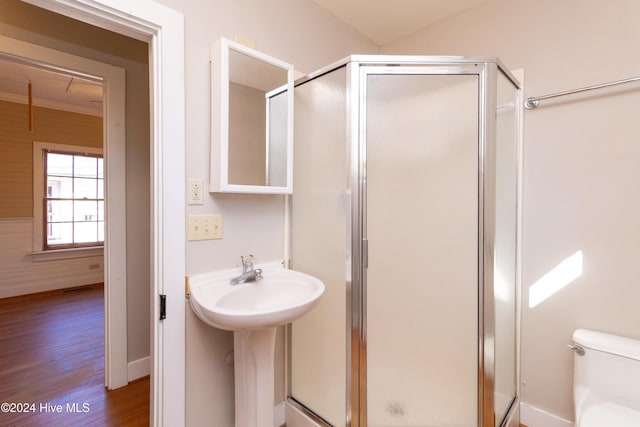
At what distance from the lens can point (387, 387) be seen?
1.51 metres

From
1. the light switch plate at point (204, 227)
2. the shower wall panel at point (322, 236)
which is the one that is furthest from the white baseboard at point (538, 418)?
the light switch plate at point (204, 227)

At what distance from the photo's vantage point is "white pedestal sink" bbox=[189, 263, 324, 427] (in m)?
1.28

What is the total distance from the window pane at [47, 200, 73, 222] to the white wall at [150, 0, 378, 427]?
4427mm

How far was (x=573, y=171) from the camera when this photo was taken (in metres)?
1.61

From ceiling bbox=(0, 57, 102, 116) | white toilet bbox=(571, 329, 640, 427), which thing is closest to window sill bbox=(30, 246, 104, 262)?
ceiling bbox=(0, 57, 102, 116)

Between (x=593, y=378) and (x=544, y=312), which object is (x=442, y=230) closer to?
(x=544, y=312)

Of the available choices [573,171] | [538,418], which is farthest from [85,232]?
[573,171]

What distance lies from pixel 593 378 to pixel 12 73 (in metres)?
5.41

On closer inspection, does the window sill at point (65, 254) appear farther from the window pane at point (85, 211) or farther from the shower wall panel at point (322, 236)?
the shower wall panel at point (322, 236)

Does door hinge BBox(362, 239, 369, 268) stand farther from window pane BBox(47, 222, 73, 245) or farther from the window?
window pane BBox(47, 222, 73, 245)

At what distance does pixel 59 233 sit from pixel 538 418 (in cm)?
→ 587

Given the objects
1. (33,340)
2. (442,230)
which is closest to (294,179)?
(442,230)

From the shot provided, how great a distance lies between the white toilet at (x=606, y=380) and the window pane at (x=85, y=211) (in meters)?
5.88

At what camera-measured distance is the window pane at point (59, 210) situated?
4.33 m
